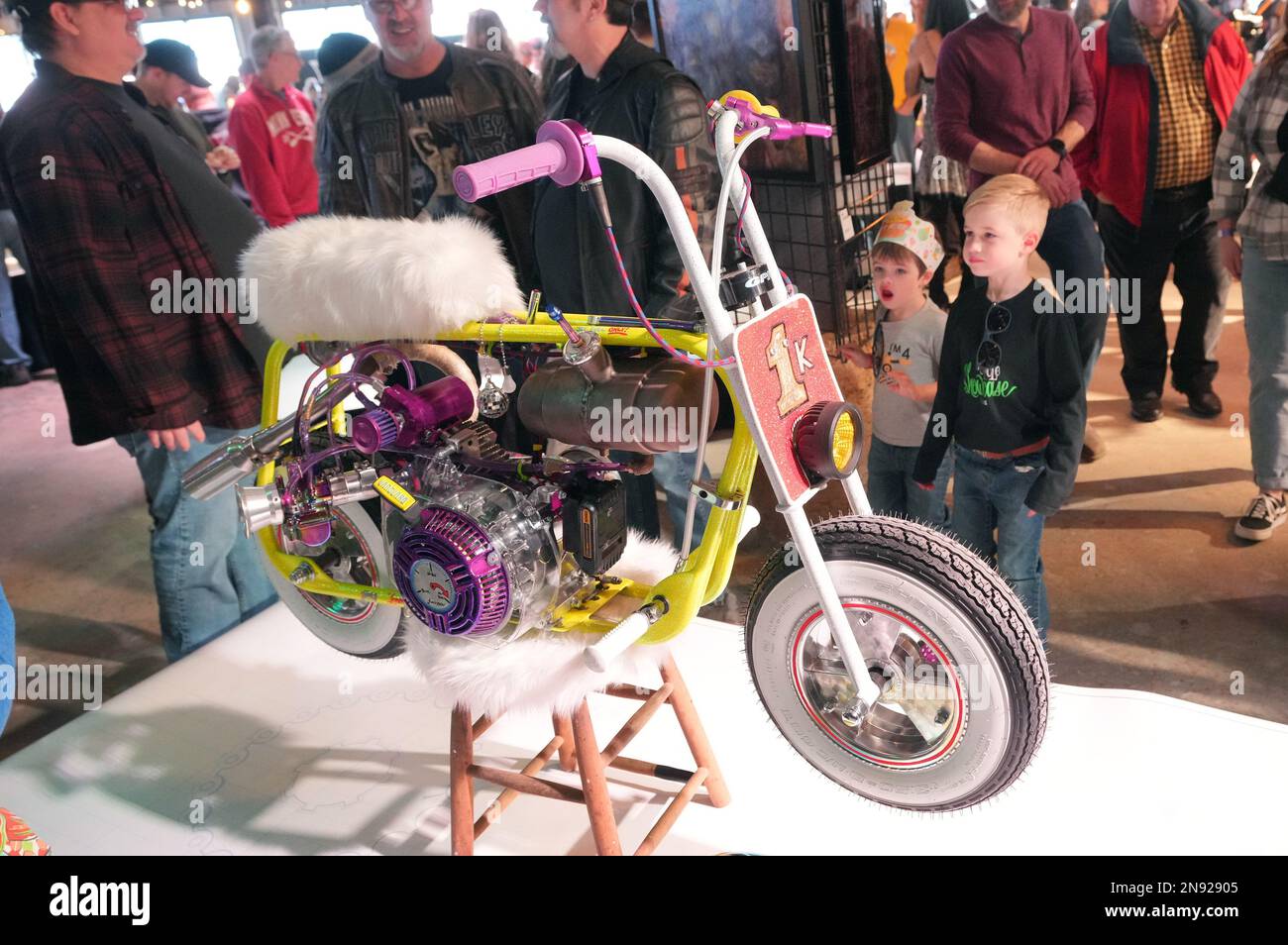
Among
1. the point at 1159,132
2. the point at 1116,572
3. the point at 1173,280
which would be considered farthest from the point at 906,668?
the point at 1173,280

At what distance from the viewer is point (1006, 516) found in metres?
2.17

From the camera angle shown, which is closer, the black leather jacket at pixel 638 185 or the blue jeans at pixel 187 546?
the black leather jacket at pixel 638 185

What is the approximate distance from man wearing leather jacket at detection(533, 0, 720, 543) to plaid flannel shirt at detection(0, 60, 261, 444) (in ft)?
2.71

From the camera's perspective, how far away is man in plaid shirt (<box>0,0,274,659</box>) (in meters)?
2.08

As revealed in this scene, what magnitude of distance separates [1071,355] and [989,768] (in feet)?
3.13

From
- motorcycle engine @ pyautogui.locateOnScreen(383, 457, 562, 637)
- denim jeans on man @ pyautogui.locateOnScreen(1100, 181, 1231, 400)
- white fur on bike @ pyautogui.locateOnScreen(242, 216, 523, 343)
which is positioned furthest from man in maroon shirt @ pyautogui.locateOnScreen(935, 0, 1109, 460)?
motorcycle engine @ pyautogui.locateOnScreen(383, 457, 562, 637)

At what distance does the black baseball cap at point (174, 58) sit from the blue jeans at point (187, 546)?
2.19 meters

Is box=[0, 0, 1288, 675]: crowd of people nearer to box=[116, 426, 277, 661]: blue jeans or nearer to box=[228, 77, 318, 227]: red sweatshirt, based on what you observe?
box=[116, 426, 277, 661]: blue jeans

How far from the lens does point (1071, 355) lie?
77.7 inches

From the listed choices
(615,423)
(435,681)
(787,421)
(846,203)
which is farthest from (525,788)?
(846,203)

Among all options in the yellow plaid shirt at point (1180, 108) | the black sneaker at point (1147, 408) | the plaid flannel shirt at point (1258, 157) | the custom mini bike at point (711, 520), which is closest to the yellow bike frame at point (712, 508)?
the custom mini bike at point (711, 520)

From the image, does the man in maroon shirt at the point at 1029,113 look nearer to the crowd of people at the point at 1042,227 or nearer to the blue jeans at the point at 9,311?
the crowd of people at the point at 1042,227

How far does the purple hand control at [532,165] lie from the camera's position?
116 cm
